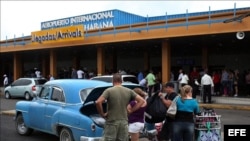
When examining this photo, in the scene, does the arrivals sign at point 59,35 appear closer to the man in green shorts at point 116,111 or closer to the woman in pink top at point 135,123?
the woman in pink top at point 135,123

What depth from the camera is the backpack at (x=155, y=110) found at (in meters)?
7.46

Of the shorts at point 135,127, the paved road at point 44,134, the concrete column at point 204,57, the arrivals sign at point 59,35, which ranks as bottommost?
the paved road at point 44,134

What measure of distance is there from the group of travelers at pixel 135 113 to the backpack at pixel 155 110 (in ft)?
0.24

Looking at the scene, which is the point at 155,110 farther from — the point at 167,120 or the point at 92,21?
the point at 92,21

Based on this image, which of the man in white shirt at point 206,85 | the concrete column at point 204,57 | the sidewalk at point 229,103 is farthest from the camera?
the concrete column at point 204,57

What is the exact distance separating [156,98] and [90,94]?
1588mm

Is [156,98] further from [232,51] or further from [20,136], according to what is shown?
[232,51]

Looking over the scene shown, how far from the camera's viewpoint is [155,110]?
24.6ft

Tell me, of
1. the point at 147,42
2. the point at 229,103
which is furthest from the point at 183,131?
the point at 147,42

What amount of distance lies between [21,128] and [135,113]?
4.84 metres

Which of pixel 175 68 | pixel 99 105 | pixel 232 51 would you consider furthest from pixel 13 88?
pixel 99 105

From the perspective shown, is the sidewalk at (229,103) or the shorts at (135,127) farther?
the sidewalk at (229,103)

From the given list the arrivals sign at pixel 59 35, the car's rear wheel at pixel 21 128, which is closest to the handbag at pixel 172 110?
the car's rear wheel at pixel 21 128

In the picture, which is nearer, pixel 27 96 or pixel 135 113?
pixel 135 113
